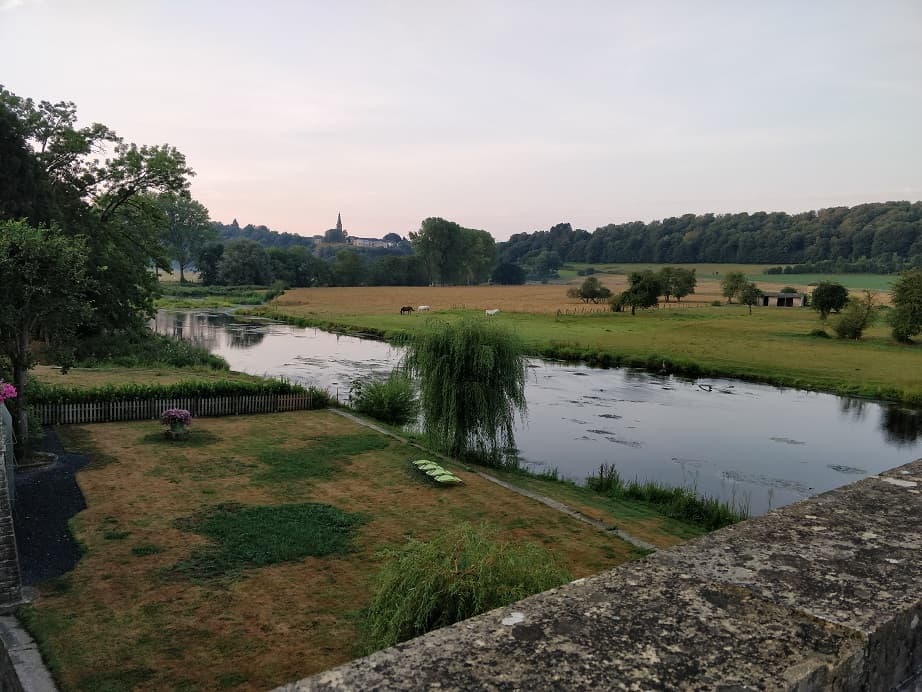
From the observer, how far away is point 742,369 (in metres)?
41.1

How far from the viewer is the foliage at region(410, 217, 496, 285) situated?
441 feet

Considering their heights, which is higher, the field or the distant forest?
the distant forest

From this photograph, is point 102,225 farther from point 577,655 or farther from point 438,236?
point 438,236

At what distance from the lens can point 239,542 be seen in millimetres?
11844

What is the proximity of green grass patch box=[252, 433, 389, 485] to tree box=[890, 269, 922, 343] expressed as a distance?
4884cm

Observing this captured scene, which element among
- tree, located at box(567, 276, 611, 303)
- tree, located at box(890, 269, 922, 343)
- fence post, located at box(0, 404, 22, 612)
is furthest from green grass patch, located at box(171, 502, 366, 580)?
tree, located at box(567, 276, 611, 303)

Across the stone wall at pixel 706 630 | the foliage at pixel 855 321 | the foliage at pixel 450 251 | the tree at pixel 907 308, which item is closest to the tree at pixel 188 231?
the foliage at pixel 450 251

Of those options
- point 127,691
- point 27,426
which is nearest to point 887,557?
point 127,691

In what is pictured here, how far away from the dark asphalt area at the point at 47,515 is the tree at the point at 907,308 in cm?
5690

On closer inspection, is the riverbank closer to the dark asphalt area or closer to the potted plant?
the potted plant

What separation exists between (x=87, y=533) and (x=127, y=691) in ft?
18.7

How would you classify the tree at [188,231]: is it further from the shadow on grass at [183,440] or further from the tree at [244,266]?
the shadow on grass at [183,440]

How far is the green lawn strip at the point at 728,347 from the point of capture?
38.3 metres

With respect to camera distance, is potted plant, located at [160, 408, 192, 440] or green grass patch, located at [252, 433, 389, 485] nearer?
green grass patch, located at [252, 433, 389, 485]
